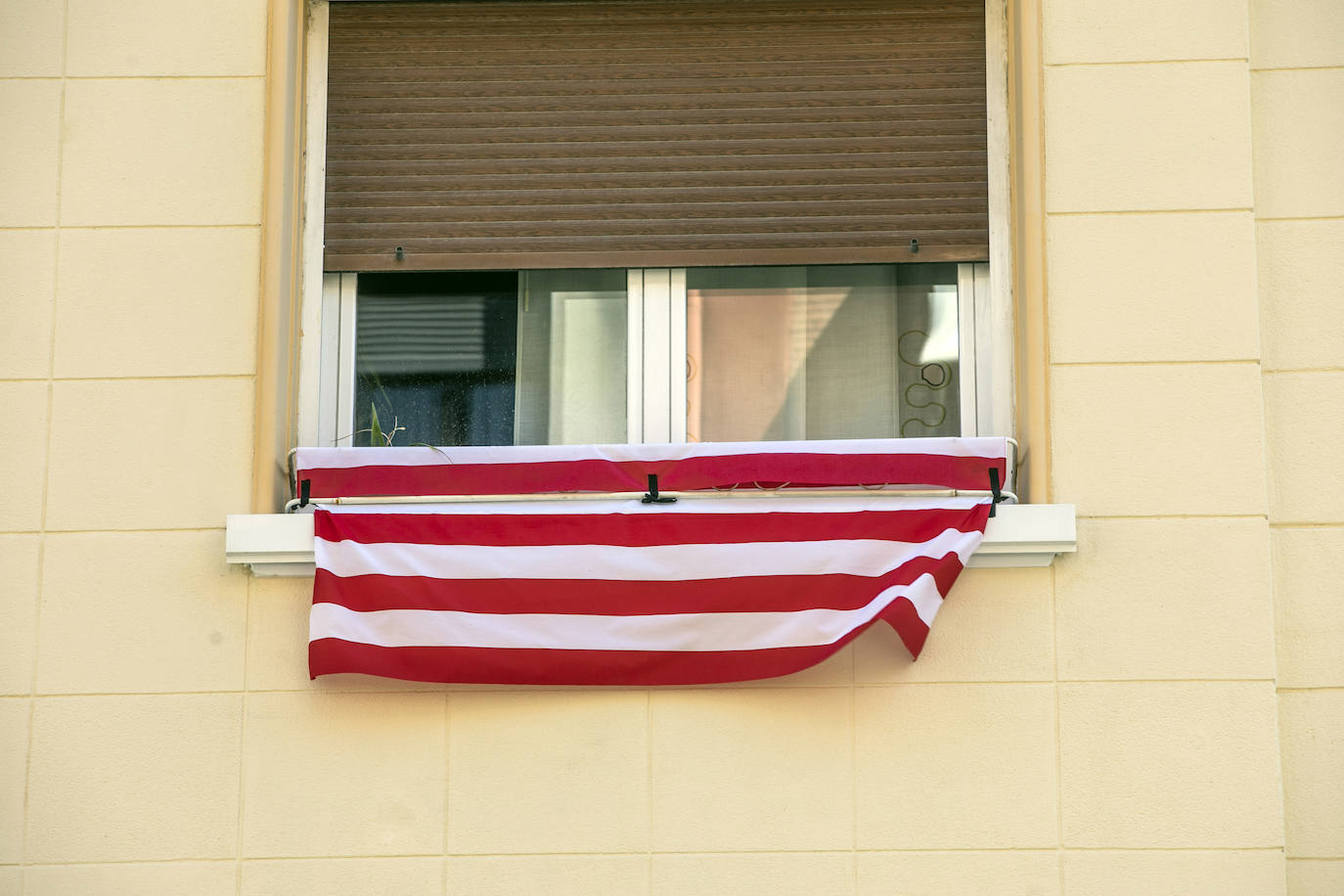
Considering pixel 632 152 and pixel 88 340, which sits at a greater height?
pixel 632 152

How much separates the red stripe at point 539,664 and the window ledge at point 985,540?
27 centimetres

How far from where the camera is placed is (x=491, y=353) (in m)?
4.07

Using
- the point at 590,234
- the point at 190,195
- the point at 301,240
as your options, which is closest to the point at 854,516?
the point at 590,234

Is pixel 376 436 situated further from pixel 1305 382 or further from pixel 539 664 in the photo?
pixel 1305 382

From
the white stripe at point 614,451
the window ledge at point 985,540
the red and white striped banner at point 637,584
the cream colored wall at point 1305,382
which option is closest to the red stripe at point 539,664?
the red and white striped banner at point 637,584

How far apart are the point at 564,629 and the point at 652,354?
930mm

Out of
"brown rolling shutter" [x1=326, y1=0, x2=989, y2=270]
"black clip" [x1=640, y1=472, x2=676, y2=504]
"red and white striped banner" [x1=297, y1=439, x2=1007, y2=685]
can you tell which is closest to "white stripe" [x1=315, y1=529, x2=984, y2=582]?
"red and white striped banner" [x1=297, y1=439, x2=1007, y2=685]

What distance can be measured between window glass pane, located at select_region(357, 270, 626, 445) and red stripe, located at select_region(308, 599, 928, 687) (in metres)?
0.75

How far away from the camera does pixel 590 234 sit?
4.04m

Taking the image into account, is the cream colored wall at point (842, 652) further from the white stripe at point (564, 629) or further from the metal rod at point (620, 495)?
the metal rod at point (620, 495)

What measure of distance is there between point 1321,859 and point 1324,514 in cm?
91

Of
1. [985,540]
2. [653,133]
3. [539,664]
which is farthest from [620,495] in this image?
[653,133]

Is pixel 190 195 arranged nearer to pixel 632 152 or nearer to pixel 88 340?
pixel 88 340

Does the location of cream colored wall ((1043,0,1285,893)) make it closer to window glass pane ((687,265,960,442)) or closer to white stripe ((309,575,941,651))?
window glass pane ((687,265,960,442))
